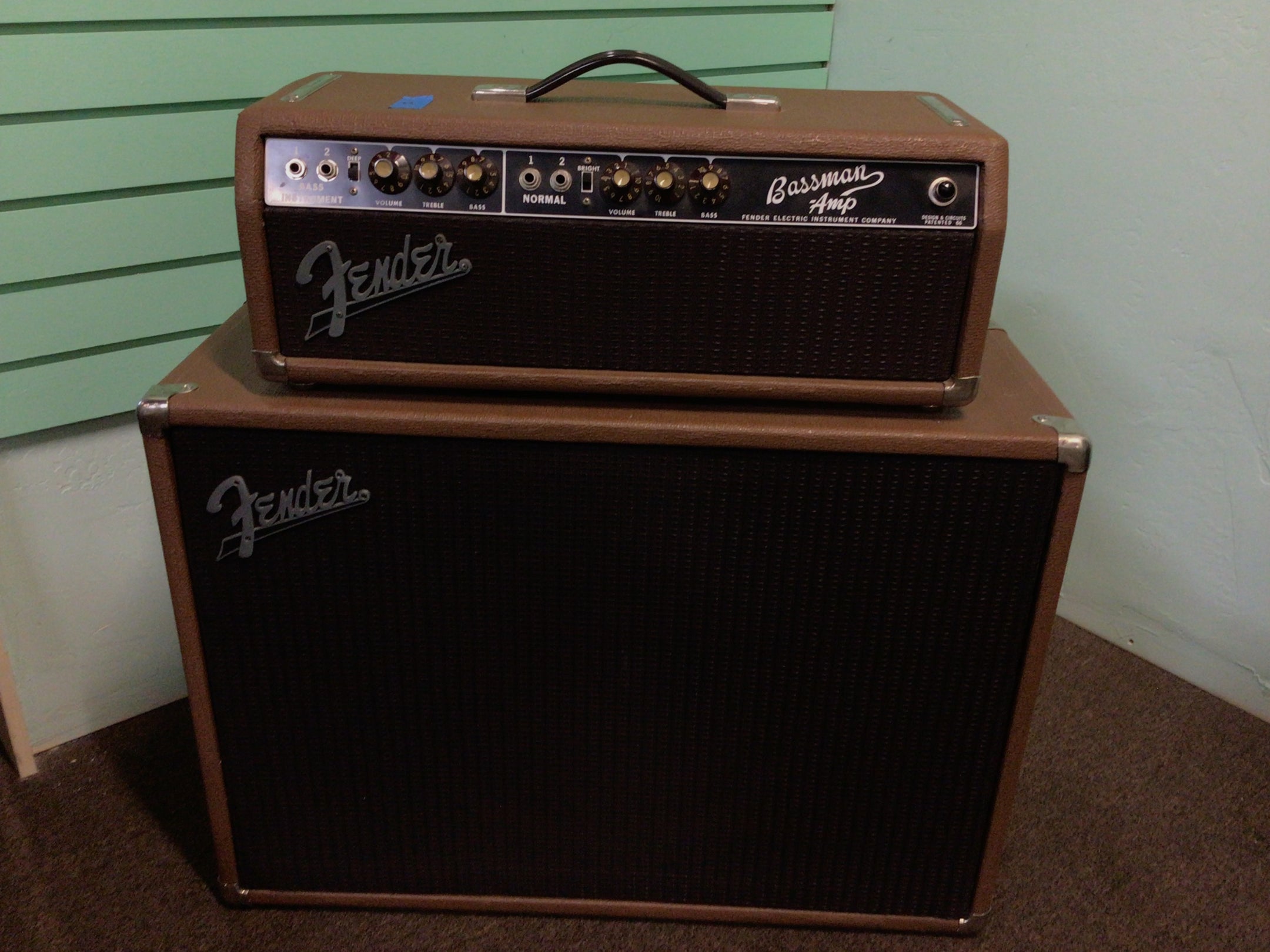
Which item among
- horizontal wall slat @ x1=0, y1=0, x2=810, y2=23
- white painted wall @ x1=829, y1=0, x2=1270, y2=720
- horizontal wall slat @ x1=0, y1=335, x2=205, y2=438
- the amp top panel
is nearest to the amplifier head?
the amp top panel

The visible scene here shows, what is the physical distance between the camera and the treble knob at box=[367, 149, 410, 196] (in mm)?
787

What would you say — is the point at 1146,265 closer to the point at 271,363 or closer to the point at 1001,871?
the point at 1001,871

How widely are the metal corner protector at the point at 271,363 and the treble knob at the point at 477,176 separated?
0.67 feet

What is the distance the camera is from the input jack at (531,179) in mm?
796

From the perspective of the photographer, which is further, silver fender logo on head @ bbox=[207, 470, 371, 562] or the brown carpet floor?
the brown carpet floor

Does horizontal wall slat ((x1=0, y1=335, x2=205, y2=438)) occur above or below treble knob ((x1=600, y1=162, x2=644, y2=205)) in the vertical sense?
below

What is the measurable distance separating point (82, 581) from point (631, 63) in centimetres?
90

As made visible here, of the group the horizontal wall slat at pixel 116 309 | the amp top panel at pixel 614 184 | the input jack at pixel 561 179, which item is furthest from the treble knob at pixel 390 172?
the horizontal wall slat at pixel 116 309

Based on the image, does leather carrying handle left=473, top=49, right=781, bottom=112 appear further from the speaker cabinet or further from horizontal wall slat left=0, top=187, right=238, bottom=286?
horizontal wall slat left=0, top=187, right=238, bottom=286

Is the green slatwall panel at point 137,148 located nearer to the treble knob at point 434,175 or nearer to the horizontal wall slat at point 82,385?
the horizontal wall slat at point 82,385

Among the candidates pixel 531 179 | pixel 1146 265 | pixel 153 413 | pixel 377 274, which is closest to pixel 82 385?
pixel 153 413

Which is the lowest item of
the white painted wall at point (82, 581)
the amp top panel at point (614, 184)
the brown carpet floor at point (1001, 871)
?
the brown carpet floor at point (1001, 871)

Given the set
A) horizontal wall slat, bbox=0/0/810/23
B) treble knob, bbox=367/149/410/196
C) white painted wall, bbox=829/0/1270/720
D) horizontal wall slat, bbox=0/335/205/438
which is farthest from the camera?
white painted wall, bbox=829/0/1270/720

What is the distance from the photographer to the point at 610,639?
3.06ft
